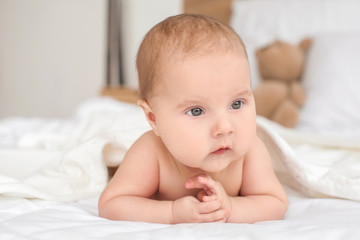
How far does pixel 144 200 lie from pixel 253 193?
23 cm

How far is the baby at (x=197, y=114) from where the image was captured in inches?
27.2

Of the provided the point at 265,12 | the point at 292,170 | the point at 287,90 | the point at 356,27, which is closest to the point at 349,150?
the point at 292,170

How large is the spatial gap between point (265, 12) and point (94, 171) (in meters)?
1.79

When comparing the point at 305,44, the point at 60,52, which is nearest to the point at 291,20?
the point at 305,44

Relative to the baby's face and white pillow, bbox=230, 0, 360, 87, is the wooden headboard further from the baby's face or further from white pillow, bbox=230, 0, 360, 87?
the baby's face

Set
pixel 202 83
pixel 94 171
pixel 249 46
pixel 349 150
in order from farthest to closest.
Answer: pixel 249 46 → pixel 349 150 → pixel 94 171 → pixel 202 83

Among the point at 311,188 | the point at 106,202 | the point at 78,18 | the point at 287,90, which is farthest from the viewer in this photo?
the point at 78,18

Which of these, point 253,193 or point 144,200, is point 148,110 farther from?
point 253,193

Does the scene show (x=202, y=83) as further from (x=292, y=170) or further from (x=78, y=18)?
(x=78, y=18)

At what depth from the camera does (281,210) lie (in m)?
0.82

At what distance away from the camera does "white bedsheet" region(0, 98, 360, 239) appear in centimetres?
62

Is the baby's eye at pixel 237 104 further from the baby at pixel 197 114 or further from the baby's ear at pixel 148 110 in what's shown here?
the baby's ear at pixel 148 110

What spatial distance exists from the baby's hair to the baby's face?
0.02 m

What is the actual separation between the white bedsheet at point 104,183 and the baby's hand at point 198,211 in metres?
0.04
